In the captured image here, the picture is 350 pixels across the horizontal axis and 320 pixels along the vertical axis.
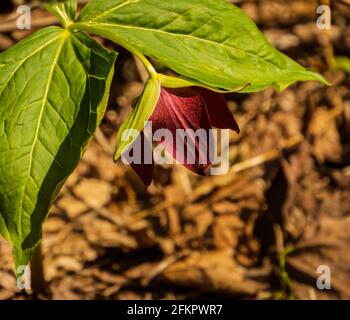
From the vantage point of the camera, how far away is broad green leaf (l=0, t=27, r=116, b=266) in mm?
940

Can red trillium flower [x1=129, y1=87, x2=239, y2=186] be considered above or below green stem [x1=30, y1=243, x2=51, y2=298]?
above

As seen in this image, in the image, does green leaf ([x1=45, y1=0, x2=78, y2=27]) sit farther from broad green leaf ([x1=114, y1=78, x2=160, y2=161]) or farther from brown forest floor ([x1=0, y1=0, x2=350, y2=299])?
brown forest floor ([x1=0, y1=0, x2=350, y2=299])

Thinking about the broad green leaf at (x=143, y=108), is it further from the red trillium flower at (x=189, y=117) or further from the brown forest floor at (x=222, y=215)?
the brown forest floor at (x=222, y=215)

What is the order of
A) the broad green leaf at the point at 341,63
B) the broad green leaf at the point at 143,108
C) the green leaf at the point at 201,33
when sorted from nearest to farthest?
the broad green leaf at the point at 143,108 → the green leaf at the point at 201,33 → the broad green leaf at the point at 341,63

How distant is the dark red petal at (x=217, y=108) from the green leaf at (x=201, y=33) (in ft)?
0.12

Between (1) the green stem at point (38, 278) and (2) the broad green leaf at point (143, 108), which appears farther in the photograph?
(1) the green stem at point (38, 278)

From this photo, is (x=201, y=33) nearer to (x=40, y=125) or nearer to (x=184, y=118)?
(x=184, y=118)

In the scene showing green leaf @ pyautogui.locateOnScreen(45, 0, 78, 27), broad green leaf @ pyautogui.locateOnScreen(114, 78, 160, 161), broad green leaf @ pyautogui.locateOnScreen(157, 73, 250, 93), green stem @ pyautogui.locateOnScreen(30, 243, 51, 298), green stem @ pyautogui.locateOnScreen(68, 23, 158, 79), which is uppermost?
green leaf @ pyautogui.locateOnScreen(45, 0, 78, 27)

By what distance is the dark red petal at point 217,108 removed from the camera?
951mm

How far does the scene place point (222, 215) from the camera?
174 centimetres

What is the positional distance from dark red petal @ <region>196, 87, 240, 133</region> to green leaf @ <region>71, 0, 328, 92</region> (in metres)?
0.04

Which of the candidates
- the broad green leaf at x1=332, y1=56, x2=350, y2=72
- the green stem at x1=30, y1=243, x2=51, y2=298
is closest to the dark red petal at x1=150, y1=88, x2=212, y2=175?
the green stem at x1=30, y1=243, x2=51, y2=298

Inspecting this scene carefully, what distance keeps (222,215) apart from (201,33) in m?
0.81

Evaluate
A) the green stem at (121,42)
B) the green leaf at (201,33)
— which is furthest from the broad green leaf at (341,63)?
the green stem at (121,42)
